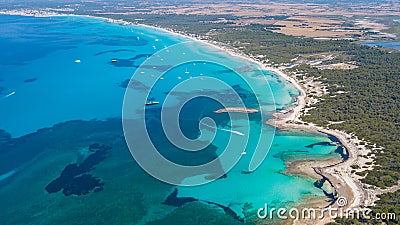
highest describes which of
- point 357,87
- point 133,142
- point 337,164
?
point 357,87

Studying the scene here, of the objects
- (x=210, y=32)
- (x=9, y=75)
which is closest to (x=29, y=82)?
(x=9, y=75)

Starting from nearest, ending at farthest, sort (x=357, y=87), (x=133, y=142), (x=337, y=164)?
(x=337, y=164) → (x=133, y=142) → (x=357, y=87)

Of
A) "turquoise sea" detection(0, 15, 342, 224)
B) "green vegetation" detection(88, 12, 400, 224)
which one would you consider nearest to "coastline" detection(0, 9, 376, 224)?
"green vegetation" detection(88, 12, 400, 224)

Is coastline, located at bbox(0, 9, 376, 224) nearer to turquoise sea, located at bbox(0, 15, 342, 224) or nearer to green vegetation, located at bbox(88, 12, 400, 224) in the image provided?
green vegetation, located at bbox(88, 12, 400, 224)

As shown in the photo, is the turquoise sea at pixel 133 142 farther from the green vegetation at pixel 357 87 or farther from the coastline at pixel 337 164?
the green vegetation at pixel 357 87

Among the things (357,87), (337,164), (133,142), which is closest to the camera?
(337,164)

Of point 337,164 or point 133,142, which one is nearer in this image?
point 337,164

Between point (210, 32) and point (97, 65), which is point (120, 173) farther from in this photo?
point (210, 32)

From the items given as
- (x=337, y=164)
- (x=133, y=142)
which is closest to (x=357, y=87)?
(x=337, y=164)

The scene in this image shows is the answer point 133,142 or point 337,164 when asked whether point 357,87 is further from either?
point 133,142
